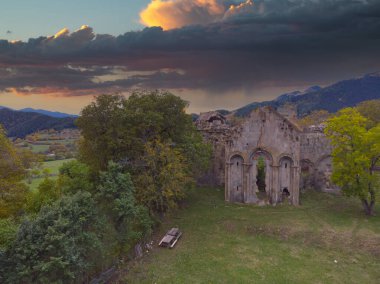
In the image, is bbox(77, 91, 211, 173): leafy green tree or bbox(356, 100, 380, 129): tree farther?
bbox(356, 100, 380, 129): tree

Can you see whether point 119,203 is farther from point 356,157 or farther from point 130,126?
point 356,157

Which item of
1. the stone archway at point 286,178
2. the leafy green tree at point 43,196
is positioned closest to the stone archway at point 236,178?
the stone archway at point 286,178

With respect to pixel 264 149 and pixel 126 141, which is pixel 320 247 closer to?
pixel 264 149

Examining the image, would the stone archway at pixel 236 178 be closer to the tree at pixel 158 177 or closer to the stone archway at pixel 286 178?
the stone archway at pixel 286 178

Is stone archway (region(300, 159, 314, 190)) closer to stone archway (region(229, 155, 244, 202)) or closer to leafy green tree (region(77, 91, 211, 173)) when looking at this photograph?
stone archway (region(229, 155, 244, 202))

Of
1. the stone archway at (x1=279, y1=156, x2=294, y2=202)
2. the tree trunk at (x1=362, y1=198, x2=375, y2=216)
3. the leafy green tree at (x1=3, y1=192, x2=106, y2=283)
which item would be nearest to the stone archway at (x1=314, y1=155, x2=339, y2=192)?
the stone archway at (x1=279, y1=156, x2=294, y2=202)

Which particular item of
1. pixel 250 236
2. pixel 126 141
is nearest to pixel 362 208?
pixel 250 236
